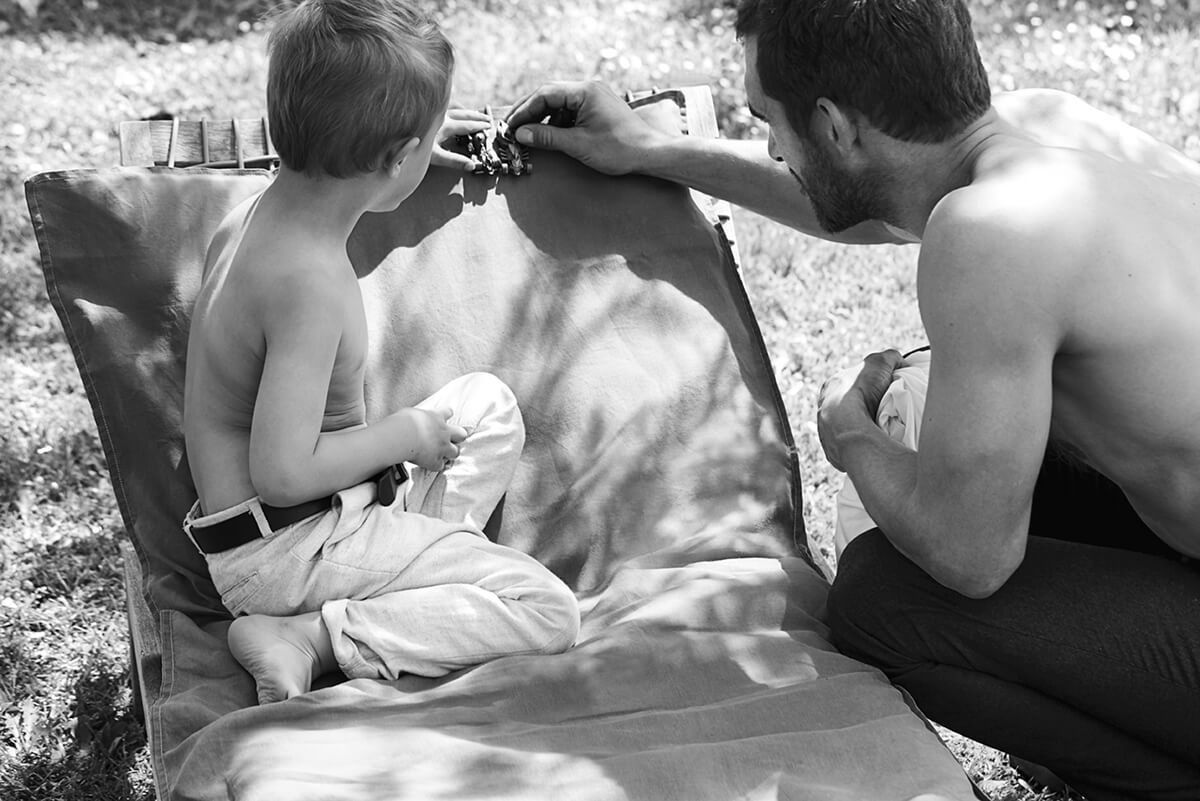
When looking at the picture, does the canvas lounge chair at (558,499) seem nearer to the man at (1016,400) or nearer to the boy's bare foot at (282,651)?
the boy's bare foot at (282,651)

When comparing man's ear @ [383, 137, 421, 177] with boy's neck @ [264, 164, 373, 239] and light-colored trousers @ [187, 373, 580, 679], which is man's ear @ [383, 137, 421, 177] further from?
light-colored trousers @ [187, 373, 580, 679]

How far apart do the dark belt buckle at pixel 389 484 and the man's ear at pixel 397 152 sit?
59 centimetres

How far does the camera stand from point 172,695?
248 cm

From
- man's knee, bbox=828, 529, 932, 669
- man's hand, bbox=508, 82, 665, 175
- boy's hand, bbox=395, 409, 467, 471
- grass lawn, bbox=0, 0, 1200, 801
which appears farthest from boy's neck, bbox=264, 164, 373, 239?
grass lawn, bbox=0, 0, 1200, 801

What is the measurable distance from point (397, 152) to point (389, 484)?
65 centimetres

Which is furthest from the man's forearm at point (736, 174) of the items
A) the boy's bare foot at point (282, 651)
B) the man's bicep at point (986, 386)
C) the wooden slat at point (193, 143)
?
the boy's bare foot at point (282, 651)

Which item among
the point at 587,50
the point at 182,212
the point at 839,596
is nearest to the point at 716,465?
the point at 839,596

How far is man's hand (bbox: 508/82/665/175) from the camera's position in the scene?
3359mm

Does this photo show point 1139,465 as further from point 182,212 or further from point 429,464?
point 182,212

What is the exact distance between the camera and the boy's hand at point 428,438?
2635 mm

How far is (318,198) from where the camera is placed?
2.47 metres

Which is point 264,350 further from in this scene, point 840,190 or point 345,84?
point 840,190

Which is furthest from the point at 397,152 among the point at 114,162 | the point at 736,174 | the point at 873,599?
the point at 114,162

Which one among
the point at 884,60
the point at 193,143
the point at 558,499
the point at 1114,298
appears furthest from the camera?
the point at 193,143
